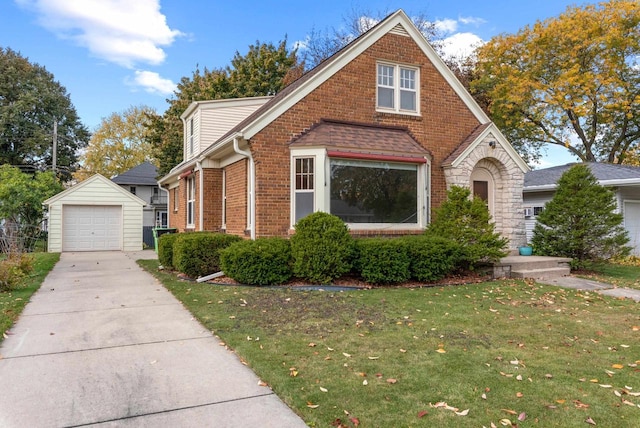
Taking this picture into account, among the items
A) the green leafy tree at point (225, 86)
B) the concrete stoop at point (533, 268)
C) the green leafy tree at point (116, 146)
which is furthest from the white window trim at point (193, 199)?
the green leafy tree at point (116, 146)

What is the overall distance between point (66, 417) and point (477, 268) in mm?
8796

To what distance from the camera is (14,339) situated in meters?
4.94

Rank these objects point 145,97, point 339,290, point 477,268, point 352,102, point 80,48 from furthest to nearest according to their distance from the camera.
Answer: point 145,97 < point 80,48 < point 352,102 < point 477,268 < point 339,290

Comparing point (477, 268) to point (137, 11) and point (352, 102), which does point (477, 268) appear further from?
point (137, 11)

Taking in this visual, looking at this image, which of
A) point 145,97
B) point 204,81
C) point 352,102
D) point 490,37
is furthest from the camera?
point 145,97

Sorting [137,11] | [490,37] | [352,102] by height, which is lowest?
[352,102]

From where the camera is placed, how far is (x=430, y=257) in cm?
881

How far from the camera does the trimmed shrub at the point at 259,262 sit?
27.5ft

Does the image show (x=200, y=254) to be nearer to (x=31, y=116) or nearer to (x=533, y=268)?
(x=533, y=268)

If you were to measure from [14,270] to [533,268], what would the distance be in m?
11.5

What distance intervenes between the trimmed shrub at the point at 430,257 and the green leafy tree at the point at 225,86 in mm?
17123

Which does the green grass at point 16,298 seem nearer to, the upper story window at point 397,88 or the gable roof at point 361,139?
the gable roof at point 361,139

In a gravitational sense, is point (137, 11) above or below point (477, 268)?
above

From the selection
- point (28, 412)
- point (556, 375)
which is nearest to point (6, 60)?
point (28, 412)
